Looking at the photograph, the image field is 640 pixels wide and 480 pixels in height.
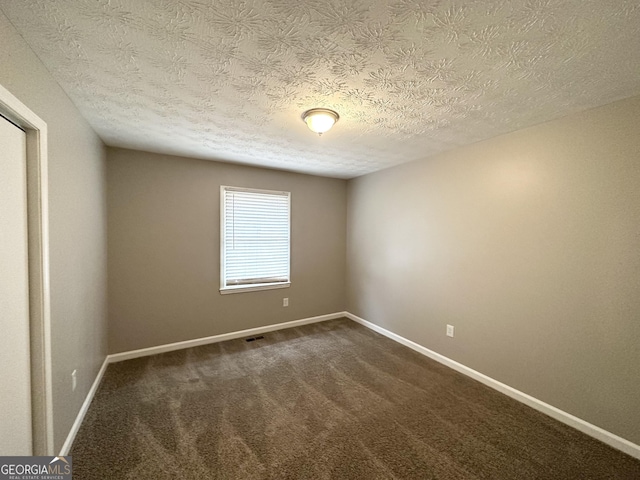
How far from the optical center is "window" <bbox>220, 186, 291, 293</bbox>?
3.51 metres

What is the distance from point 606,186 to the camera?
1.84m

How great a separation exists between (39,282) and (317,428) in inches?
77.3

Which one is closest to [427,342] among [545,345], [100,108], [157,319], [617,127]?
[545,345]

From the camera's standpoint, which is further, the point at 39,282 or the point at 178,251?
the point at 178,251

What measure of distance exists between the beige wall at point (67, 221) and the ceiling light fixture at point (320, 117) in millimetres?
1511

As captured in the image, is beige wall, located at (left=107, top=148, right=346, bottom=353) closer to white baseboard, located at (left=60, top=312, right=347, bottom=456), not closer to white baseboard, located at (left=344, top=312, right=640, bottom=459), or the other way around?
white baseboard, located at (left=60, top=312, right=347, bottom=456)

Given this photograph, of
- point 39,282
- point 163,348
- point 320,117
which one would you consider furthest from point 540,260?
point 163,348

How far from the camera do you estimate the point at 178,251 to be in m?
3.20

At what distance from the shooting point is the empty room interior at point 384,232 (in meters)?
1.20

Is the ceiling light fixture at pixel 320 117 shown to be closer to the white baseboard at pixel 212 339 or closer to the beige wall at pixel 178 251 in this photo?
the beige wall at pixel 178 251

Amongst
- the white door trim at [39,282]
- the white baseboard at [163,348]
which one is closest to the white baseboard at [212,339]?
the white baseboard at [163,348]

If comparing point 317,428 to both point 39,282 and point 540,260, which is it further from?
point 540,260

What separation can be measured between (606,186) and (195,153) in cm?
376

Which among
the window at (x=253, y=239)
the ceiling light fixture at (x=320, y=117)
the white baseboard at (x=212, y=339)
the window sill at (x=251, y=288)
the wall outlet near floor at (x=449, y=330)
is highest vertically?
→ the ceiling light fixture at (x=320, y=117)
